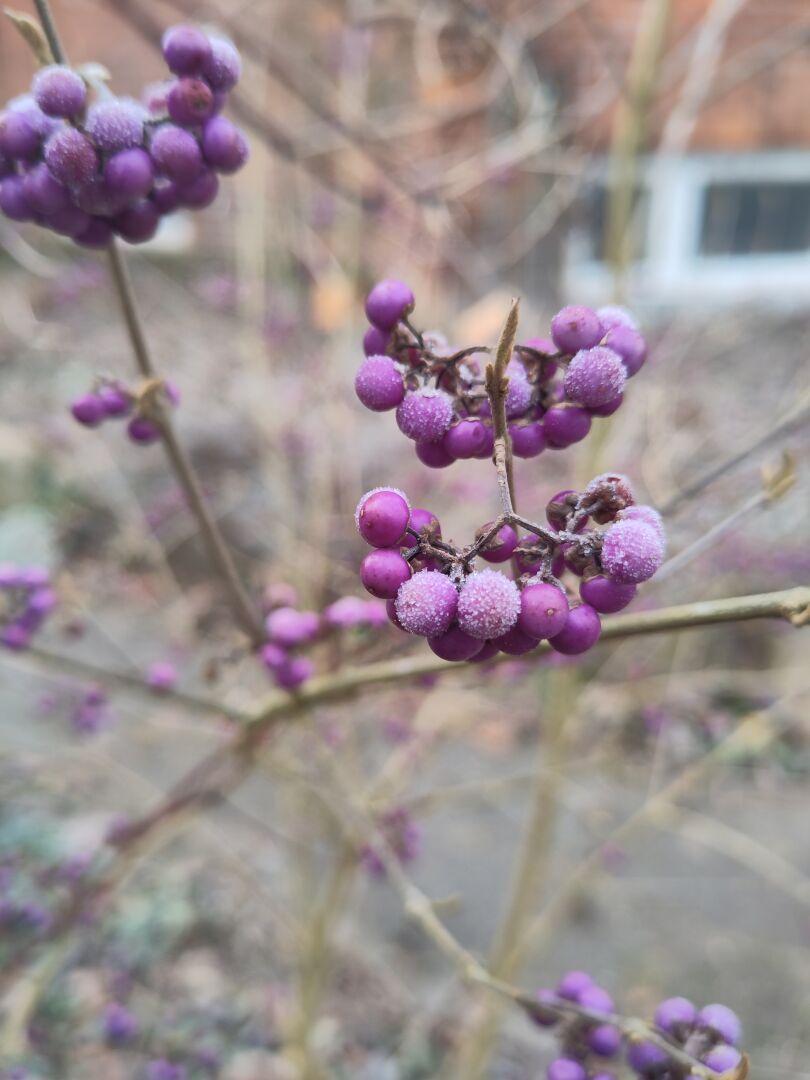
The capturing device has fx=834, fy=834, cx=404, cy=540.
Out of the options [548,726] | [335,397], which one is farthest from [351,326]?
[548,726]

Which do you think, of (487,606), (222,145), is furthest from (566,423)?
(222,145)

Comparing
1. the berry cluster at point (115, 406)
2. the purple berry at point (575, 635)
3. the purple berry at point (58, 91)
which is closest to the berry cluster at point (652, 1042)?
the purple berry at point (575, 635)

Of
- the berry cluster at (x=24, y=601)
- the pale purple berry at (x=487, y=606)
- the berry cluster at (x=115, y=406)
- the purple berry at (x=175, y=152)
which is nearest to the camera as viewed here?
the pale purple berry at (x=487, y=606)

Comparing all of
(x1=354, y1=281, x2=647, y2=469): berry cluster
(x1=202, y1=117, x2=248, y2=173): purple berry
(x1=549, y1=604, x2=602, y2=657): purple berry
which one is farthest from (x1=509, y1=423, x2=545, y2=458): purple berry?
(x1=202, y1=117, x2=248, y2=173): purple berry

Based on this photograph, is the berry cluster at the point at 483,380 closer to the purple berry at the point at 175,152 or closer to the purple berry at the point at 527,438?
the purple berry at the point at 527,438

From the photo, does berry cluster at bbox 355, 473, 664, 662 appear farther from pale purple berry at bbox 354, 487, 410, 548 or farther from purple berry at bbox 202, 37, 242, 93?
purple berry at bbox 202, 37, 242, 93
